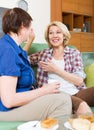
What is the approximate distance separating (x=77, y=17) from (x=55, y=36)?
2.99m

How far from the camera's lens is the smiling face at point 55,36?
218 cm

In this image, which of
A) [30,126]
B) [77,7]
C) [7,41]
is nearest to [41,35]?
[77,7]

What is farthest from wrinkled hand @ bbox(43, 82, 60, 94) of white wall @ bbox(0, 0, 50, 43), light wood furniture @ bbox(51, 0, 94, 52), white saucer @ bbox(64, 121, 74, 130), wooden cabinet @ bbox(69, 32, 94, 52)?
wooden cabinet @ bbox(69, 32, 94, 52)

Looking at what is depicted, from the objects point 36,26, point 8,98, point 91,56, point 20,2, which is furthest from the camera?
point 36,26

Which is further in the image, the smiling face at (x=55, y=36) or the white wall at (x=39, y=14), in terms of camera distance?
the white wall at (x=39, y=14)

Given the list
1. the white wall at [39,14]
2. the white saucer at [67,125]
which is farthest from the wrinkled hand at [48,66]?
the white wall at [39,14]

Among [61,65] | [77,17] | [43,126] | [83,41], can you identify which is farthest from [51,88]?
[77,17]

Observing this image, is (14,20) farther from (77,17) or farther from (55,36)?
(77,17)

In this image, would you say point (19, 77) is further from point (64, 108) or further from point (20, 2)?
point (20, 2)

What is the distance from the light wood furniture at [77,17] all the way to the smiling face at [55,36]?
2099mm

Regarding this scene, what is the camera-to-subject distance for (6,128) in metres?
1.29

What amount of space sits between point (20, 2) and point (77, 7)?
4.59 feet

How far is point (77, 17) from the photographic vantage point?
16.5ft

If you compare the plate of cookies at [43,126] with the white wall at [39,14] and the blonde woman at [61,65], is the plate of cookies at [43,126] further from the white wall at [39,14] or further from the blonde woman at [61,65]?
the white wall at [39,14]
